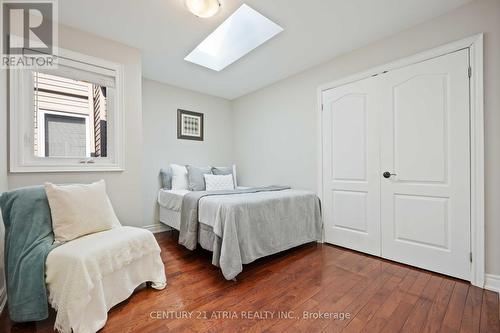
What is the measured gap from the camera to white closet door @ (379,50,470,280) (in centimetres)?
191

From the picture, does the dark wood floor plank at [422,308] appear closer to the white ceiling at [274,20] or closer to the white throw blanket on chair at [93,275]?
the white throw blanket on chair at [93,275]

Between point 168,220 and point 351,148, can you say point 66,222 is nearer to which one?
point 168,220

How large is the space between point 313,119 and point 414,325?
2.37m

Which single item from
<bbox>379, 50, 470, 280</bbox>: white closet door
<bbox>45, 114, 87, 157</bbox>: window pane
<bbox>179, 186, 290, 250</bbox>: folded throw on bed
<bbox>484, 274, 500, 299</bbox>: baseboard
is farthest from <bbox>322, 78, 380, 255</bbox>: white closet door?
<bbox>45, 114, 87, 157</bbox>: window pane

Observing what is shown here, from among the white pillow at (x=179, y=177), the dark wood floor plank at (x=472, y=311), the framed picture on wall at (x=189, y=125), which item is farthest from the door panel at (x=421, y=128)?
the framed picture on wall at (x=189, y=125)

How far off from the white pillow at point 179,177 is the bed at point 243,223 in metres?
0.39

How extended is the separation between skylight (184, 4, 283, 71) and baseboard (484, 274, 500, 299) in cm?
285

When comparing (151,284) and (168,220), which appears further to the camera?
(168,220)

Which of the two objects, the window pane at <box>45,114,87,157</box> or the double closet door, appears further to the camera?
the window pane at <box>45,114,87,157</box>

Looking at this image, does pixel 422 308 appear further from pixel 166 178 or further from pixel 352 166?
pixel 166 178

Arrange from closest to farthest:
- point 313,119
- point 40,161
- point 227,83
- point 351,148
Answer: point 40,161
point 351,148
point 313,119
point 227,83

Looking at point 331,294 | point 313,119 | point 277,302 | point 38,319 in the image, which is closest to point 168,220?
point 38,319

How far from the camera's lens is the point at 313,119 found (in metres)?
3.05

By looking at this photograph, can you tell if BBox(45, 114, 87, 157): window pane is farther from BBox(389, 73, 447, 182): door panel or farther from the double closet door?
BBox(389, 73, 447, 182): door panel
